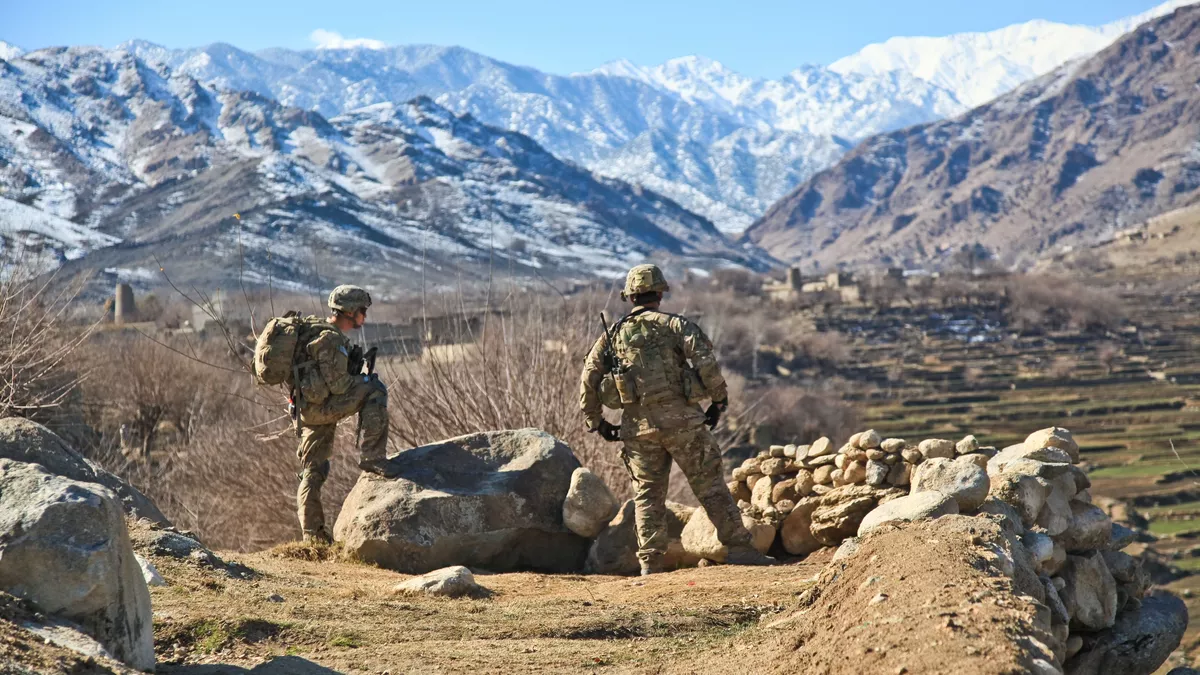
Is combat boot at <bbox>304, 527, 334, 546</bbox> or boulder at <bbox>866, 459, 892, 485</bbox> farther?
combat boot at <bbox>304, 527, 334, 546</bbox>

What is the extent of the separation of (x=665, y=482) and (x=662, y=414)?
1.74 ft

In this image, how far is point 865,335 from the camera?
4368 inches

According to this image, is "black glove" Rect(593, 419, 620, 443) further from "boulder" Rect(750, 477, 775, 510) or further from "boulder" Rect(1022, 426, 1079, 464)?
"boulder" Rect(1022, 426, 1079, 464)

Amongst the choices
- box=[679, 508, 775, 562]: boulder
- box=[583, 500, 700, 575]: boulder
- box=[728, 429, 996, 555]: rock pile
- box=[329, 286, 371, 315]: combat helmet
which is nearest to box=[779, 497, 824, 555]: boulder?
box=[728, 429, 996, 555]: rock pile

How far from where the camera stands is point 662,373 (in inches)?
368

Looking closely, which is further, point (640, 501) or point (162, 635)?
point (640, 501)

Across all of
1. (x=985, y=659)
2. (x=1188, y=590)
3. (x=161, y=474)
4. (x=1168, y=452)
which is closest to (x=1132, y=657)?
(x=985, y=659)

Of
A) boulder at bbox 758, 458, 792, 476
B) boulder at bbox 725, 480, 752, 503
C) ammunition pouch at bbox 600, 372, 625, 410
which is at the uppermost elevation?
ammunition pouch at bbox 600, 372, 625, 410

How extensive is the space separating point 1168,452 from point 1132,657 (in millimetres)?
60146

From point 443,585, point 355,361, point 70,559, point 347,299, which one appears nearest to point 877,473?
point 443,585

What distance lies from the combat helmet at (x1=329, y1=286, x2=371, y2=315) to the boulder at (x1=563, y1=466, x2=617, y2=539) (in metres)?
2.00

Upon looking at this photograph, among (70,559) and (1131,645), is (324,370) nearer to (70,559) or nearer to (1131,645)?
(70,559)

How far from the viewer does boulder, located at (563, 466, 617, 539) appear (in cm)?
1022

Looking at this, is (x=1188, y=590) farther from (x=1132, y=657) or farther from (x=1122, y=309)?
(x=1122, y=309)
